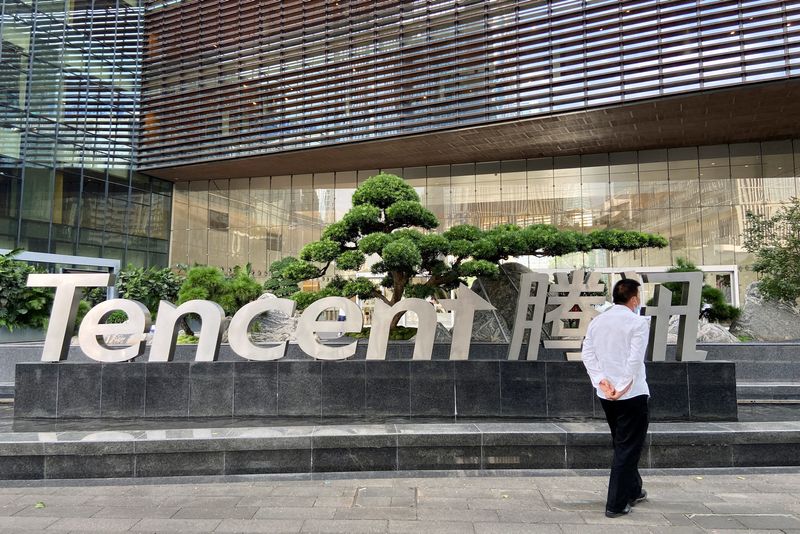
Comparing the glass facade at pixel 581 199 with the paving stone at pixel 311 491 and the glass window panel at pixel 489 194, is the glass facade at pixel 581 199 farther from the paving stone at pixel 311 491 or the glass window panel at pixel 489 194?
the paving stone at pixel 311 491

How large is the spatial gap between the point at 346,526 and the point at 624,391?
94.5 inches

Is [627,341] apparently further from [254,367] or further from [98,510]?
[254,367]

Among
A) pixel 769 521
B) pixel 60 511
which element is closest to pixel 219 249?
pixel 60 511

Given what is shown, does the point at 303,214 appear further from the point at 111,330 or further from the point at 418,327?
the point at 418,327

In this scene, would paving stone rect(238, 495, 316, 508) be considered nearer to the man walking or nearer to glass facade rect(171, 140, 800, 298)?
the man walking

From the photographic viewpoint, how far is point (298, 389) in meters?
7.58

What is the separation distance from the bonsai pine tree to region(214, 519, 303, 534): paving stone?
26.6 feet

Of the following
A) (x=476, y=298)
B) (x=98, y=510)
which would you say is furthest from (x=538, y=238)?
(x=98, y=510)

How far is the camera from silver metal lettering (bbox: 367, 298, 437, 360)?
7.65 m

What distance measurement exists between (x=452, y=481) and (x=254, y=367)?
11.8 feet

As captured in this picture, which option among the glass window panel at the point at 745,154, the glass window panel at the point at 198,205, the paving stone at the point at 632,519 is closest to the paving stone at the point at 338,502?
the paving stone at the point at 632,519

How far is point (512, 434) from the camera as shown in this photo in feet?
18.5

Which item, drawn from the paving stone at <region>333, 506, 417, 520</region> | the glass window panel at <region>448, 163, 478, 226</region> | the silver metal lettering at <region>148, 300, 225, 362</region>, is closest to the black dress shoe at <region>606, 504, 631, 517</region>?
the paving stone at <region>333, 506, 417, 520</region>

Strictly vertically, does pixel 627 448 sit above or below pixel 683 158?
below
